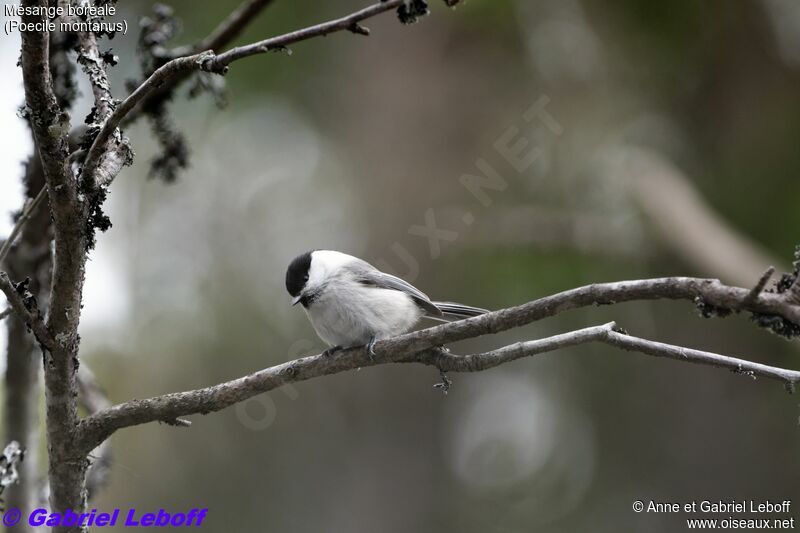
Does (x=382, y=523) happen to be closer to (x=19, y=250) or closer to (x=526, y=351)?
(x=19, y=250)

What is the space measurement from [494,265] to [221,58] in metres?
4.69

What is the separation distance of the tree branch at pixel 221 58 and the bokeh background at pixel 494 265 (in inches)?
165

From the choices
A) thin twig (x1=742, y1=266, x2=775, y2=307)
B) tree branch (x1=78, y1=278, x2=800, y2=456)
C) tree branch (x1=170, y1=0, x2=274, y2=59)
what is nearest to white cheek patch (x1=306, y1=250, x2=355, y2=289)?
tree branch (x1=170, y1=0, x2=274, y2=59)

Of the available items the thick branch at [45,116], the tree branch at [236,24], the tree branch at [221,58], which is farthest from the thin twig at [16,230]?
the tree branch at [236,24]

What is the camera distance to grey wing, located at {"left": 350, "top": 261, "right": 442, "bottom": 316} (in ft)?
13.1

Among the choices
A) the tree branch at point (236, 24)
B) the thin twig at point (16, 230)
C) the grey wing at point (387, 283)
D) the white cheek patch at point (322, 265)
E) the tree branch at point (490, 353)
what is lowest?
the tree branch at point (490, 353)

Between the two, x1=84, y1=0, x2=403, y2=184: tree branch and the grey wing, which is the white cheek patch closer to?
the grey wing

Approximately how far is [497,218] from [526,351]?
4.22m

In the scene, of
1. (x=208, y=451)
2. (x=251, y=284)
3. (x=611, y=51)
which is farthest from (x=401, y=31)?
(x=208, y=451)

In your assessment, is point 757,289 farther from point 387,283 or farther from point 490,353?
point 387,283

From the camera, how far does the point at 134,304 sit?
745 centimetres

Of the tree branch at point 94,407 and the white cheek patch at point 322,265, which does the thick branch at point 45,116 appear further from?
the white cheek patch at point 322,265

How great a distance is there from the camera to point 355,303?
3.81 m

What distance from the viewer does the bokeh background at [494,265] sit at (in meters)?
6.15
